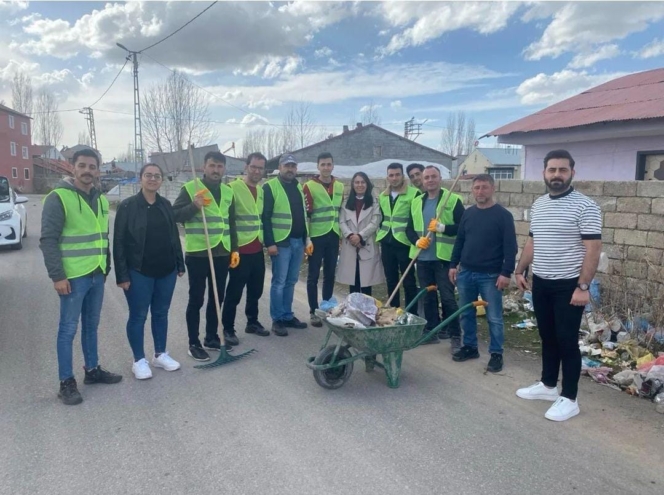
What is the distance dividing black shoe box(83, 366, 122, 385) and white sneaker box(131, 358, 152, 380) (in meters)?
0.16

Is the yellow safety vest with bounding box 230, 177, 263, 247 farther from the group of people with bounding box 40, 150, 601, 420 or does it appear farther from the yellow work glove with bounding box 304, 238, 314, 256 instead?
the yellow work glove with bounding box 304, 238, 314, 256

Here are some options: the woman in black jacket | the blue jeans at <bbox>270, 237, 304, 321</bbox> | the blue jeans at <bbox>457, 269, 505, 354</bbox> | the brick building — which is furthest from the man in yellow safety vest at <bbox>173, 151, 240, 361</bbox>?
the brick building

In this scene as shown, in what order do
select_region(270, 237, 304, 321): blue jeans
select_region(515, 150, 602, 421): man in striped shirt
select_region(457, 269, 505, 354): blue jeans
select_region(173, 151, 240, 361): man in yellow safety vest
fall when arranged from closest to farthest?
select_region(515, 150, 602, 421): man in striped shirt, select_region(457, 269, 505, 354): blue jeans, select_region(173, 151, 240, 361): man in yellow safety vest, select_region(270, 237, 304, 321): blue jeans

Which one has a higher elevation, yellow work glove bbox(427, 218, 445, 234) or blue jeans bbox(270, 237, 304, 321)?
yellow work glove bbox(427, 218, 445, 234)

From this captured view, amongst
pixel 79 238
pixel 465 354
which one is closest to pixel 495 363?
pixel 465 354

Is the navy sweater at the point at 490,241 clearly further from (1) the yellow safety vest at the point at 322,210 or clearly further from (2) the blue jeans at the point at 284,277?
(2) the blue jeans at the point at 284,277

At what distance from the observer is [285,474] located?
3150 millimetres

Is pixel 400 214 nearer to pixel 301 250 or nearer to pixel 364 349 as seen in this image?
pixel 301 250

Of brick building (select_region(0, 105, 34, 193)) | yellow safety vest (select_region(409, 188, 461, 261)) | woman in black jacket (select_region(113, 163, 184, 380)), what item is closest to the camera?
woman in black jacket (select_region(113, 163, 184, 380))

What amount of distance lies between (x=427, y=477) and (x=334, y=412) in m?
1.06

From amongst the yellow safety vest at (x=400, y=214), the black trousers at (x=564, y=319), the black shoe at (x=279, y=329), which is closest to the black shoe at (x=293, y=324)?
the black shoe at (x=279, y=329)

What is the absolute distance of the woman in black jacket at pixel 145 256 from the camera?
177 inches

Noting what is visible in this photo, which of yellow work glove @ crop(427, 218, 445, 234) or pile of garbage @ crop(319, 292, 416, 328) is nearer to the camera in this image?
pile of garbage @ crop(319, 292, 416, 328)

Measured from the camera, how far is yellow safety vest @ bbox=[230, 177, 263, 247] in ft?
18.2
